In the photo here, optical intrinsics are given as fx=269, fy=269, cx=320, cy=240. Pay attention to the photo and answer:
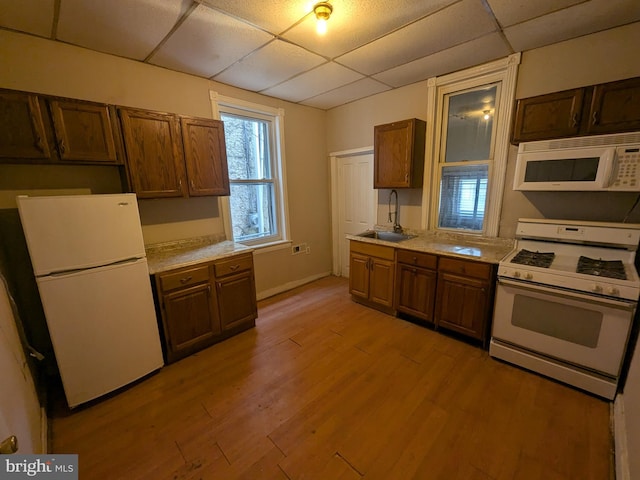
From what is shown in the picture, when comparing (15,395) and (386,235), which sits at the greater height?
(386,235)

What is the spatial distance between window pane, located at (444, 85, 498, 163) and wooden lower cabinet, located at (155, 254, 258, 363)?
8.49 ft

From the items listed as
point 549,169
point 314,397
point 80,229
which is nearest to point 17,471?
point 80,229

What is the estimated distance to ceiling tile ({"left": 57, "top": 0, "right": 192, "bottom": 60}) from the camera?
5.49 feet

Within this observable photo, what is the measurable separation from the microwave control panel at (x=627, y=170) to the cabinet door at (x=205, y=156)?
10.5ft

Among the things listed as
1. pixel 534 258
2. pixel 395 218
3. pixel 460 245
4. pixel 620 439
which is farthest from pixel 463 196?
pixel 620 439

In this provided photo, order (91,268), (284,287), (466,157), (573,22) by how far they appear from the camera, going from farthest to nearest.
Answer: (284,287)
(466,157)
(573,22)
(91,268)

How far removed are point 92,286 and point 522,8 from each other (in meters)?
3.45

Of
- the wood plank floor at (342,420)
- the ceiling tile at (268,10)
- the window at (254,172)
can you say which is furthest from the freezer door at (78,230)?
the ceiling tile at (268,10)

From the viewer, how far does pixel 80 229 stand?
5.77 ft

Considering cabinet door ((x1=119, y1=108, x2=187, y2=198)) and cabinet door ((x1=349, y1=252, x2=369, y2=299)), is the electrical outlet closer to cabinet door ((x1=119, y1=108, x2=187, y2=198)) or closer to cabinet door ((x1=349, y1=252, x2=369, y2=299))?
cabinet door ((x1=349, y1=252, x2=369, y2=299))

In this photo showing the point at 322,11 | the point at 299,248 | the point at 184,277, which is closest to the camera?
the point at 322,11

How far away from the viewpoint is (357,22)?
1911 mm

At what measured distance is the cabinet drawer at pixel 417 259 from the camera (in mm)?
2658

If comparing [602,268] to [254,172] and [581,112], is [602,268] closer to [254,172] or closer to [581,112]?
[581,112]
